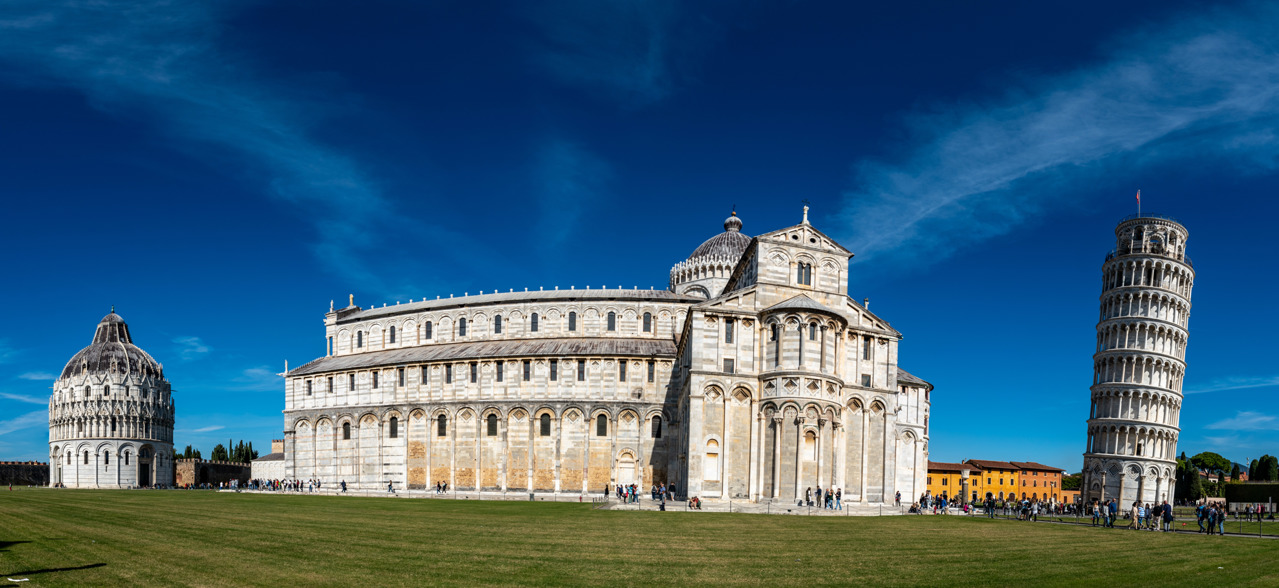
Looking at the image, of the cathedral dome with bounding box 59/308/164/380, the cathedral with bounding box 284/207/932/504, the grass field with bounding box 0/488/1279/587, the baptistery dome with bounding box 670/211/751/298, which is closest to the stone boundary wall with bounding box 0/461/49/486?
the cathedral dome with bounding box 59/308/164/380

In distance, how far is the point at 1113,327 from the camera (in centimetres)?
→ 8688

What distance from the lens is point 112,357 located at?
110 metres

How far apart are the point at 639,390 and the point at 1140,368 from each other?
53518mm

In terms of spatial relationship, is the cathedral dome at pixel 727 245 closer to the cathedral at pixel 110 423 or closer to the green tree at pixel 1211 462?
the cathedral at pixel 110 423

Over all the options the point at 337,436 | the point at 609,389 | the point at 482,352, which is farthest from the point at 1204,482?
the point at 337,436

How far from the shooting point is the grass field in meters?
15.6

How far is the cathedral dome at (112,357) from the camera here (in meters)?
109

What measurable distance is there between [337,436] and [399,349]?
354 inches

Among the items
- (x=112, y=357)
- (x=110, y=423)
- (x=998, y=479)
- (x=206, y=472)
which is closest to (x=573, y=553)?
(x=206, y=472)

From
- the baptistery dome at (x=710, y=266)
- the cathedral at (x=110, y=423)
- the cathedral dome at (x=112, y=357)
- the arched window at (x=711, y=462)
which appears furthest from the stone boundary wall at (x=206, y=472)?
the arched window at (x=711, y=462)

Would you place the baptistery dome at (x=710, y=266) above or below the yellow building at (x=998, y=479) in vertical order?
above

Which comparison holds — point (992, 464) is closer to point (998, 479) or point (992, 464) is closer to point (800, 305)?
point (998, 479)

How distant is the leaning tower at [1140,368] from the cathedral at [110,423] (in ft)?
354

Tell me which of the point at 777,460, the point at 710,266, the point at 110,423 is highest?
the point at 710,266
